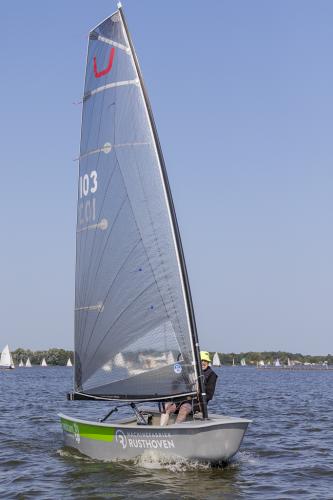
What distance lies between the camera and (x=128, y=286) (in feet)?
54.0

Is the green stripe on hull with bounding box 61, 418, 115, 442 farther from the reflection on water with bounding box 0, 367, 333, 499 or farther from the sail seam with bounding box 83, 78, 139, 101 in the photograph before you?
the sail seam with bounding box 83, 78, 139, 101

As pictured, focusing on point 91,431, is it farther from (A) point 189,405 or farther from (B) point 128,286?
(B) point 128,286

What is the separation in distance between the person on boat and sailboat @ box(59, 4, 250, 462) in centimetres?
21

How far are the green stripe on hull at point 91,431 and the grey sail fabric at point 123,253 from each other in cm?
91

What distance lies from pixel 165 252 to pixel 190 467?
446 cm

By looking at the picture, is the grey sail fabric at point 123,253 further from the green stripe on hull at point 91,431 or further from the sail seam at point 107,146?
the green stripe on hull at point 91,431

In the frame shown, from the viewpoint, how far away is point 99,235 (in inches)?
687

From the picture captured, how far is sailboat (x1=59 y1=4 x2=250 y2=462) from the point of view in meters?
15.2

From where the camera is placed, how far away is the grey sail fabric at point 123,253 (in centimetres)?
1577

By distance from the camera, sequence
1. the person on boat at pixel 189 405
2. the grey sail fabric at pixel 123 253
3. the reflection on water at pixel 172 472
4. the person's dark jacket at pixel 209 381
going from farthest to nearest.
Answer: the person's dark jacket at pixel 209 381
the grey sail fabric at pixel 123 253
the person on boat at pixel 189 405
the reflection on water at pixel 172 472

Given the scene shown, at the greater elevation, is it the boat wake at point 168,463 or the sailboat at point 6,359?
the sailboat at point 6,359

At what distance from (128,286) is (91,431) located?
3267 millimetres

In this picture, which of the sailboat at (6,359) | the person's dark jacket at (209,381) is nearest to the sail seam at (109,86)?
the person's dark jacket at (209,381)

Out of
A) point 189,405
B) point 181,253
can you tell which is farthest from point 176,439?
point 181,253
